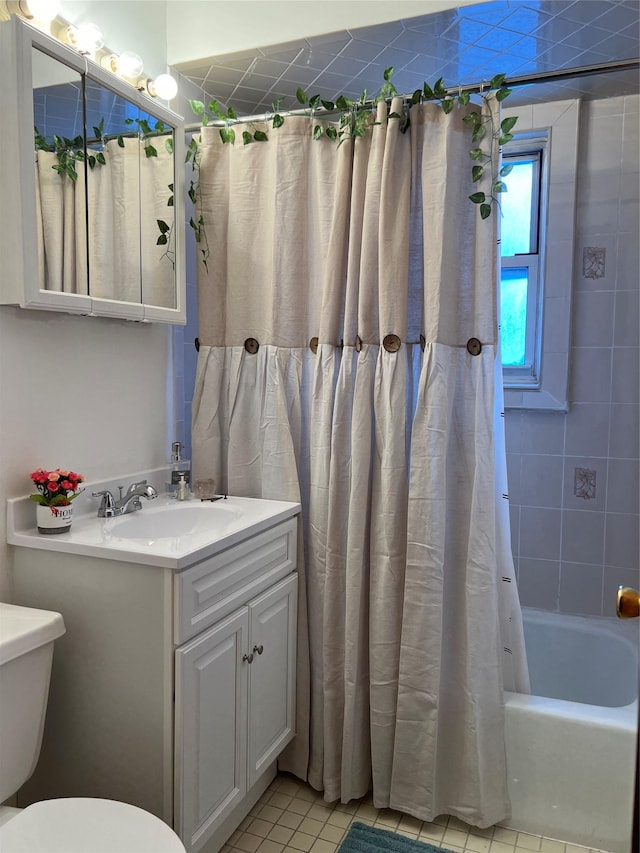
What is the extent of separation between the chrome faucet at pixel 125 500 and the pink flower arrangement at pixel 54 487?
18 centimetres

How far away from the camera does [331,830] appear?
201 cm

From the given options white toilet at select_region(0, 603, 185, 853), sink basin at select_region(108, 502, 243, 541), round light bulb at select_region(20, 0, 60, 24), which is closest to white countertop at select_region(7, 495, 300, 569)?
sink basin at select_region(108, 502, 243, 541)

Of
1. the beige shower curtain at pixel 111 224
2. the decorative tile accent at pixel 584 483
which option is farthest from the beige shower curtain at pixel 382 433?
the decorative tile accent at pixel 584 483

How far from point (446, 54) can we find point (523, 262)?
0.94 m

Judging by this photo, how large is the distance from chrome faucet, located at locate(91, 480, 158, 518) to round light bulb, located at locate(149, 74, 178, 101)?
1.18 m

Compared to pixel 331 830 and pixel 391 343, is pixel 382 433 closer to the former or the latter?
pixel 391 343

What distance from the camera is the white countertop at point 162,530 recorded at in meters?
1.57

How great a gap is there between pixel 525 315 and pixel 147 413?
1613 mm

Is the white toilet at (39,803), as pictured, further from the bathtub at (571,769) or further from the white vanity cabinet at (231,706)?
the bathtub at (571,769)

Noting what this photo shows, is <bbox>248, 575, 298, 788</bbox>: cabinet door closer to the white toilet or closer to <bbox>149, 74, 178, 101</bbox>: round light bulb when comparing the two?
the white toilet

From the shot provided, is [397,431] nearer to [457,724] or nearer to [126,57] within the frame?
[457,724]

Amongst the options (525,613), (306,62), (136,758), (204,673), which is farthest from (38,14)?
(525,613)

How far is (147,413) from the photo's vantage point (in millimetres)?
2172

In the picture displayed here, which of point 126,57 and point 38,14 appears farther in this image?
point 126,57
